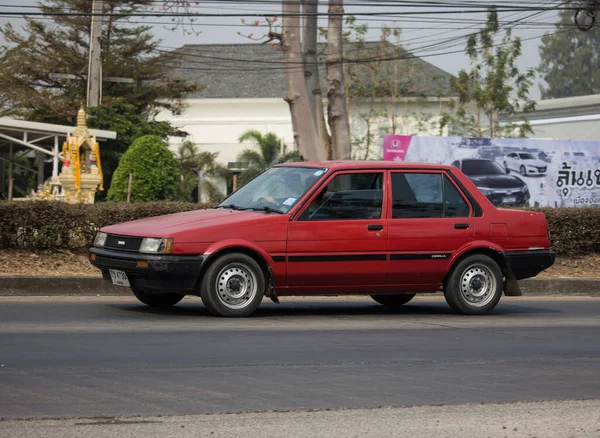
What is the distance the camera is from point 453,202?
11.8 meters

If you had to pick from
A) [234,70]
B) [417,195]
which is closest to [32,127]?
[417,195]

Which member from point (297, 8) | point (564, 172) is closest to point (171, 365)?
point (297, 8)

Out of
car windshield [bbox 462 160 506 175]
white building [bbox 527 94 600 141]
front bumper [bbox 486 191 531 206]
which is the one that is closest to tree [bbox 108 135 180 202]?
car windshield [bbox 462 160 506 175]

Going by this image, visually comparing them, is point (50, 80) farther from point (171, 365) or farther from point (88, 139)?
point (171, 365)

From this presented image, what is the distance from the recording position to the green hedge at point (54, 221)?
47.0 ft

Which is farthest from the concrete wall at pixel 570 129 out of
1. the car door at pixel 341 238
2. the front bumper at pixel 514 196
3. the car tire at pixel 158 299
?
the car tire at pixel 158 299

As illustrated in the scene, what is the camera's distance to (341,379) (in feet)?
24.0

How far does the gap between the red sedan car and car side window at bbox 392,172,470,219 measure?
0.01m

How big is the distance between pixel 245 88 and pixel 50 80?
12491 millimetres

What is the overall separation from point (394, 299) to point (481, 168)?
39.1 feet

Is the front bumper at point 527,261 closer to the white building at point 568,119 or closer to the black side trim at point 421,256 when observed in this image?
the black side trim at point 421,256

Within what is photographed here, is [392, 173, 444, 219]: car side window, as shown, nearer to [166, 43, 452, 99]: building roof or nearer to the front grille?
the front grille

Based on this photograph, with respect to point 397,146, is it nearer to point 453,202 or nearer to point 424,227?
point 453,202

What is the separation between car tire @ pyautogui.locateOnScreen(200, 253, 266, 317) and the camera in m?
10.5
